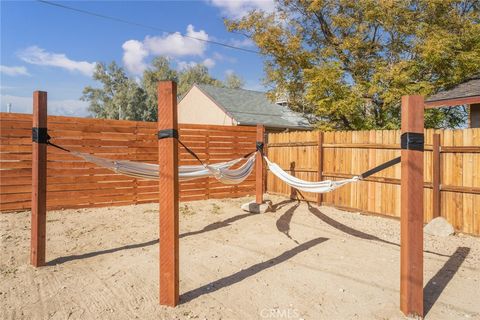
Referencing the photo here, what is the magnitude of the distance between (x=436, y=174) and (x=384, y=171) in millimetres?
924

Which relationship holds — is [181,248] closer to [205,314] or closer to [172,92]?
[205,314]

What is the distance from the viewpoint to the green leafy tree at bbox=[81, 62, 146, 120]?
28.8 metres

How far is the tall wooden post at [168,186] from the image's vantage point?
8.99ft

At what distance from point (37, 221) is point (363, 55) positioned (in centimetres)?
1058

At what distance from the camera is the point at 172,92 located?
279 centimetres

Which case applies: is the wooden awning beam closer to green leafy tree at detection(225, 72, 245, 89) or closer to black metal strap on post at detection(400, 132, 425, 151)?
black metal strap on post at detection(400, 132, 425, 151)

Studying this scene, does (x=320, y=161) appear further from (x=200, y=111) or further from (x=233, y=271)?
(x=200, y=111)

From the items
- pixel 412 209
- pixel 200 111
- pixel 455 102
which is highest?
pixel 200 111

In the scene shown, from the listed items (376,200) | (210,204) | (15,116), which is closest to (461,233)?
(376,200)

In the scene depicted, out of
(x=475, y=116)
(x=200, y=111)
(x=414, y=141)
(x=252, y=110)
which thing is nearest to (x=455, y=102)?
(x=475, y=116)

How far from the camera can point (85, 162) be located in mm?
6273

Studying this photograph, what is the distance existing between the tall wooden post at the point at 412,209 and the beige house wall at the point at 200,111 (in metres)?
11.9

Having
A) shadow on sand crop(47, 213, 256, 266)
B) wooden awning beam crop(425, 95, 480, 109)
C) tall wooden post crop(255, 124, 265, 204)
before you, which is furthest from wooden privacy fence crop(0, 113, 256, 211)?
wooden awning beam crop(425, 95, 480, 109)

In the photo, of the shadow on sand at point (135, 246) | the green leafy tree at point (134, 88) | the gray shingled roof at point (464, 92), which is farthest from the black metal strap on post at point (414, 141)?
the green leafy tree at point (134, 88)
